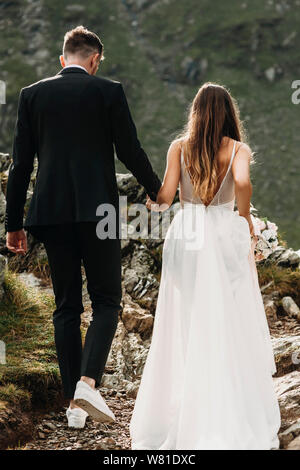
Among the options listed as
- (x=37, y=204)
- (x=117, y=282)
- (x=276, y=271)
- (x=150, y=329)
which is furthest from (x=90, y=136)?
(x=276, y=271)

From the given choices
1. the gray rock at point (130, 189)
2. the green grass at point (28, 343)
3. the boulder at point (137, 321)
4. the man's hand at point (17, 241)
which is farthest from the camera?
the gray rock at point (130, 189)

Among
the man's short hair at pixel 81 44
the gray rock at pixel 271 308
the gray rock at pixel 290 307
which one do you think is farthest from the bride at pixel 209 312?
the gray rock at pixel 290 307

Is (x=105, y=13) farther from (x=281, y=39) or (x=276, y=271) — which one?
(x=276, y=271)

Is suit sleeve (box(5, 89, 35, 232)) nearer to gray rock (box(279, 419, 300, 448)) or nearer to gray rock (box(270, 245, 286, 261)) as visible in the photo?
gray rock (box(279, 419, 300, 448))

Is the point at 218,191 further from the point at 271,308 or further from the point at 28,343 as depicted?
the point at 271,308

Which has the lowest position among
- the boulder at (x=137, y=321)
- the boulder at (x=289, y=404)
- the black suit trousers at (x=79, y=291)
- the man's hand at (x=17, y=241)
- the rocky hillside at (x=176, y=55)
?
the boulder at (x=289, y=404)

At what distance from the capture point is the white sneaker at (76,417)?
4.32 m

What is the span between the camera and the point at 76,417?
4.32m

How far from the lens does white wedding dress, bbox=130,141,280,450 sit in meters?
3.78

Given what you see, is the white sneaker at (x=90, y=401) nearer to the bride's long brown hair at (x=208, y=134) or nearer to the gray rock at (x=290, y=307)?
the bride's long brown hair at (x=208, y=134)

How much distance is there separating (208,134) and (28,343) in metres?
2.45

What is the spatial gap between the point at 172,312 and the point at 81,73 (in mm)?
1695

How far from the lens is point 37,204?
4156 mm
